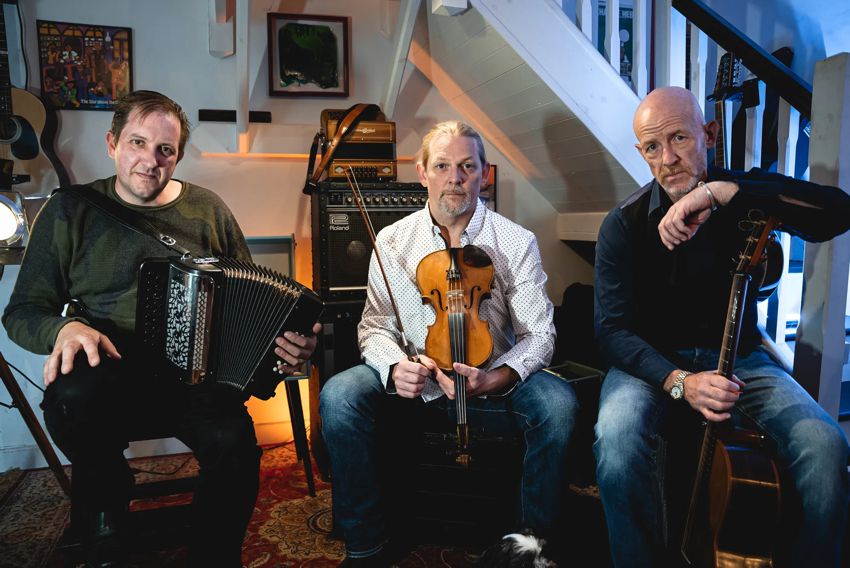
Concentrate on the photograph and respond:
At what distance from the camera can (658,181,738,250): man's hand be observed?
1.49 metres

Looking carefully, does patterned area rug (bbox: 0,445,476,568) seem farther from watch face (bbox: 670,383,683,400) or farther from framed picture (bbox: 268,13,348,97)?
framed picture (bbox: 268,13,348,97)

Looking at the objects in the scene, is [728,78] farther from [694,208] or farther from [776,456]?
[776,456]

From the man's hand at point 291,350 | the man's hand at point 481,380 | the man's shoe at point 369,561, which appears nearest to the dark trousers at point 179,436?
the man's hand at point 291,350

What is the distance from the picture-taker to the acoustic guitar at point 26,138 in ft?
7.63

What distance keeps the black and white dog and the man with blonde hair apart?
95 mm

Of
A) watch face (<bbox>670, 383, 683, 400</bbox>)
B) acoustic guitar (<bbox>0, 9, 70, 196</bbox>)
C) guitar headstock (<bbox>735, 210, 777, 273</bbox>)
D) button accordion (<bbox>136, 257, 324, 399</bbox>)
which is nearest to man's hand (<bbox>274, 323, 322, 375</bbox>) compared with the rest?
button accordion (<bbox>136, 257, 324, 399</bbox>)

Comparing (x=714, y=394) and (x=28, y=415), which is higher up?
(x=714, y=394)

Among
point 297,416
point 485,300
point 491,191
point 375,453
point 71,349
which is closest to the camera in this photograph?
point 71,349

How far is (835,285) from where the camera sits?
1896 millimetres

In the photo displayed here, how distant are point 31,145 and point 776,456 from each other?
2.83m

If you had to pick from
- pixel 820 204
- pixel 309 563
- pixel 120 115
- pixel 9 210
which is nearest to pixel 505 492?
pixel 309 563

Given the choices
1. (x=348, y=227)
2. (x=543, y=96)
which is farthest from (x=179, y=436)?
(x=543, y=96)

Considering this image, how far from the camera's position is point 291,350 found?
1.56 metres

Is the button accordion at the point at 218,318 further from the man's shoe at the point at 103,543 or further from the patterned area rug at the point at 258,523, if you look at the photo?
the patterned area rug at the point at 258,523
